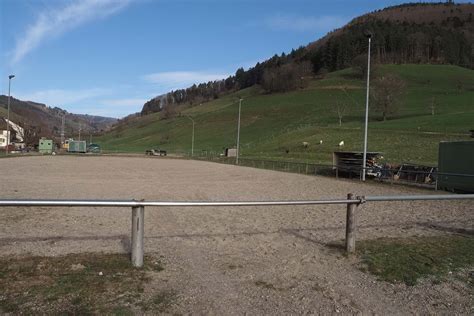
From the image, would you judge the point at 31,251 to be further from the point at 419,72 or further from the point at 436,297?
A: the point at 419,72

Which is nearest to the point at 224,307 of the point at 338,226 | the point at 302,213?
the point at 338,226

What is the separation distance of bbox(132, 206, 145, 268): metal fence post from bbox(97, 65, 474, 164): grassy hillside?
42.9m

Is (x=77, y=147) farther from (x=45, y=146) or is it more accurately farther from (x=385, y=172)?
(x=385, y=172)

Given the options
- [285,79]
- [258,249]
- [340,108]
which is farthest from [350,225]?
[285,79]

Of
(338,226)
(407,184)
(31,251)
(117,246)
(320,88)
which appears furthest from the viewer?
(320,88)

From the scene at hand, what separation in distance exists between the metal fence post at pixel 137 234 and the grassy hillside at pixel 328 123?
4292 cm

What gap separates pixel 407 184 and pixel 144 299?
2454cm

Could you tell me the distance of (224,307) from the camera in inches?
206

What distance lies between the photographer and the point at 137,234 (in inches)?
251

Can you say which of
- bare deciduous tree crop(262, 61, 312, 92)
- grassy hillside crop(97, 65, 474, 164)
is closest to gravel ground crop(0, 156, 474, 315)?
grassy hillside crop(97, 65, 474, 164)

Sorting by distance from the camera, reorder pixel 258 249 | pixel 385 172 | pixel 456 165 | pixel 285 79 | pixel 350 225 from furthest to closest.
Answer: pixel 285 79, pixel 385 172, pixel 456 165, pixel 258 249, pixel 350 225

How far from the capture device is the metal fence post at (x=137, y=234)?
6.35 m

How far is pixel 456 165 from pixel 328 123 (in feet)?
227

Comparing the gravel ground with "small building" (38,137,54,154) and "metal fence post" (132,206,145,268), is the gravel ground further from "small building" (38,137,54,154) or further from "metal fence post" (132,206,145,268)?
"small building" (38,137,54,154)
